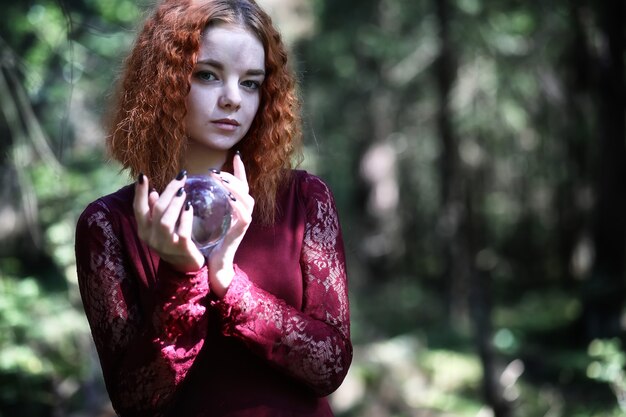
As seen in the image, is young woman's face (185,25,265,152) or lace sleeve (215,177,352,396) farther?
young woman's face (185,25,265,152)

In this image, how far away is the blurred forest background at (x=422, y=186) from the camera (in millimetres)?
5418

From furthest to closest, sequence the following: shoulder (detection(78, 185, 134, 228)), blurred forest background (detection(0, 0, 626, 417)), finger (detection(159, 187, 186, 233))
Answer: blurred forest background (detection(0, 0, 626, 417)) → shoulder (detection(78, 185, 134, 228)) → finger (detection(159, 187, 186, 233))

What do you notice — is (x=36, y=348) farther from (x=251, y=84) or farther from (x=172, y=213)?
(x=172, y=213)

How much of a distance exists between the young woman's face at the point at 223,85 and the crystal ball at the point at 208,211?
0.26 meters

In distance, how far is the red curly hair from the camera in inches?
78.1

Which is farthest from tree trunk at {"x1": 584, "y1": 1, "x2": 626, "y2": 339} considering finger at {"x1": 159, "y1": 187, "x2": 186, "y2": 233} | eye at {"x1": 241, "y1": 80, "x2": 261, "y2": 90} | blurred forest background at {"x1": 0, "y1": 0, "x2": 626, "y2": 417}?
finger at {"x1": 159, "y1": 187, "x2": 186, "y2": 233}

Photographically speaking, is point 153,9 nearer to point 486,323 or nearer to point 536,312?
point 486,323

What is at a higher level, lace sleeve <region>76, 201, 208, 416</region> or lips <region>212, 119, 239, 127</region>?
lips <region>212, 119, 239, 127</region>

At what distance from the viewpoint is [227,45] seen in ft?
6.48

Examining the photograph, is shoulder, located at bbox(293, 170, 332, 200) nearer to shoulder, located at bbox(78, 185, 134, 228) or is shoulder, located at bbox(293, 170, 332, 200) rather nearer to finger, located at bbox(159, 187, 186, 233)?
shoulder, located at bbox(78, 185, 134, 228)

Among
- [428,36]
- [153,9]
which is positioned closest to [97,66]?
[153,9]

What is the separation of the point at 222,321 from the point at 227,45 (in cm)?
69

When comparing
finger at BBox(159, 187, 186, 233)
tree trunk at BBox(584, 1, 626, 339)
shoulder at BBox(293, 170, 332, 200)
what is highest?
finger at BBox(159, 187, 186, 233)

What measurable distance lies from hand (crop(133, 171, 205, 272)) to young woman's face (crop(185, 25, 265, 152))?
1.16 feet
